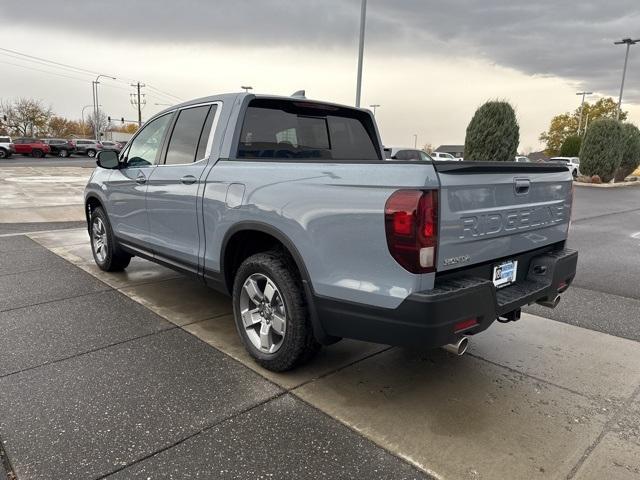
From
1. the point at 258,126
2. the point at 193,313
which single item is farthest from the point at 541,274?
the point at 193,313

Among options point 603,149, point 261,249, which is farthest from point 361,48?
point 603,149

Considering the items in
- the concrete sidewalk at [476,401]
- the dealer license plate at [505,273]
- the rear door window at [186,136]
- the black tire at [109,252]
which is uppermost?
the rear door window at [186,136]

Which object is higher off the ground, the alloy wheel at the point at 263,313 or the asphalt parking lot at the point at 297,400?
the alloy wheel at the point at 263,313

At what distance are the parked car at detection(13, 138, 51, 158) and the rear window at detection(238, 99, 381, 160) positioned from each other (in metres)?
42.9

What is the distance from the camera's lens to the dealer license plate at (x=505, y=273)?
290 centimetres

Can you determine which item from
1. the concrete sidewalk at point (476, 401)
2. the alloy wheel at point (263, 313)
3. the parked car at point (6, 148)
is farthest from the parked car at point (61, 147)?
the alloy wheel at point (263, 313)

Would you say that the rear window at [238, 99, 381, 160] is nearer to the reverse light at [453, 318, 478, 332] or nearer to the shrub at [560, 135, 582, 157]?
the reverse light at [453, 318, 478, 332]

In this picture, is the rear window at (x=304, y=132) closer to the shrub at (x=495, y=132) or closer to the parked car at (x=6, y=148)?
the shrub at (x=495, y=132)

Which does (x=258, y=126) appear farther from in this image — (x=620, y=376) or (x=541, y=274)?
(x=620, y=376)

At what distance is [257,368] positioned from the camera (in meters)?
3.34

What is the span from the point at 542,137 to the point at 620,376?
81909 mm

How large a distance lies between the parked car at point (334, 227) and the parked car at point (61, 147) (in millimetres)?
43659

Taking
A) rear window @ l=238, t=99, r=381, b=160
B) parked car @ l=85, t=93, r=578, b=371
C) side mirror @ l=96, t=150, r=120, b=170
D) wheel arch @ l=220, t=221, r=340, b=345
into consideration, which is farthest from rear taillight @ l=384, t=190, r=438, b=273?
side mirror @ l=96, t=150, r=120, b=170

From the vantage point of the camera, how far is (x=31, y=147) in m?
39.5
